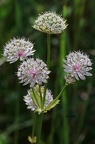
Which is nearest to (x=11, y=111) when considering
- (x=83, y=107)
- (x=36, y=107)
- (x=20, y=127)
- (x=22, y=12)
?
(x=20, y=127)

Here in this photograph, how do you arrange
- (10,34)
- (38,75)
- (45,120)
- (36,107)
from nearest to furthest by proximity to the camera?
Answer: (38,75), (36,107), (45,120), (10,34)

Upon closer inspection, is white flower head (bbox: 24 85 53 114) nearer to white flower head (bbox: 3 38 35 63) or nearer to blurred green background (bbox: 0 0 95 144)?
white flower head (bbox: 3 38 35 63)

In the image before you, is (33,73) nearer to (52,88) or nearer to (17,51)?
(17,51)

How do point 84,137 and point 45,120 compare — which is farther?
point 45,120

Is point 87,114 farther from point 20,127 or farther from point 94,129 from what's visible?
point 20,127

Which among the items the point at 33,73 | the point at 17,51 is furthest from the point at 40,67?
the point at 17,51

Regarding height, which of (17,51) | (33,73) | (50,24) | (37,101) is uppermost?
(50,24)

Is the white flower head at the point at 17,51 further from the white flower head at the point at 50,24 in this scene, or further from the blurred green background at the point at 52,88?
the blurred green background at the point at 52,88

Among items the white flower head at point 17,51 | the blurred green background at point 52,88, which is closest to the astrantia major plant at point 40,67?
the white flower head at point 17,51
